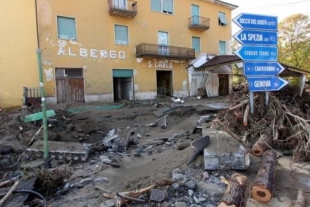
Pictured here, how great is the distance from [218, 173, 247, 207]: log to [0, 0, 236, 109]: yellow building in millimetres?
12740

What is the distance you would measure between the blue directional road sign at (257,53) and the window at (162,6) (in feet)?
45.6

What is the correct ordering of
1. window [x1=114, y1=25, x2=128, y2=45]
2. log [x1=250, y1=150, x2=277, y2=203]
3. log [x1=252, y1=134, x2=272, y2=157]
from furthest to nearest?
window [x1=114, y1=25, x2=128, y2=45], log [x1=252, y1=134, x2=272, y2=157], log [x1=250, y1=150, x2=277, y2=203]

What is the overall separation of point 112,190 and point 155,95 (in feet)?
47.6

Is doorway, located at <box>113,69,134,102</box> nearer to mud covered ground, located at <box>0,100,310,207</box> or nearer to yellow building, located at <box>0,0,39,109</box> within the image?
yellow building, located at <box>0,0,39,109</box>

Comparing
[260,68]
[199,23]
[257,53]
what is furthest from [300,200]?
[199,23]

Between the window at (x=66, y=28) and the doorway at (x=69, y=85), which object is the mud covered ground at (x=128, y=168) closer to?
the doorway at (x=69, y=85)

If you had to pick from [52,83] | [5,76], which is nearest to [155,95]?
[52,83]

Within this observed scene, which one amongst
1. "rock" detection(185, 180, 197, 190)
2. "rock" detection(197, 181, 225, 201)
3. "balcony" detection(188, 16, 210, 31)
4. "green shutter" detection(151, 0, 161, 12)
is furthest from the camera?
"balcony" detection(188, 16, 210, 31)

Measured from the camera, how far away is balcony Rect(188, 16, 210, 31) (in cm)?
1906

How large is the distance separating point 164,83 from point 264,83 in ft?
47.1

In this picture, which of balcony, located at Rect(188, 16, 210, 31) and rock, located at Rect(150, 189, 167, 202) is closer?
rock, located at Rect(150, 189, 167, 202)

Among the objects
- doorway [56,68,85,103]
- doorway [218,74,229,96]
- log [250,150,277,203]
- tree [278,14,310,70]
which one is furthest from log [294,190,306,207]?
tree [278,14,310,70]

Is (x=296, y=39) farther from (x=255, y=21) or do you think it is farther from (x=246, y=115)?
(x=246, y=115)

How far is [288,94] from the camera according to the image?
6578mm
